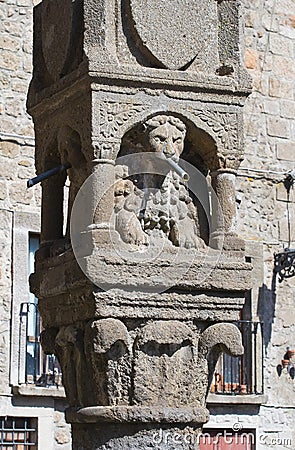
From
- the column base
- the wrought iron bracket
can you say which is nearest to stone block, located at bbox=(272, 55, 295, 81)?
the wrought iron bracket

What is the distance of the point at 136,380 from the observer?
204 inches

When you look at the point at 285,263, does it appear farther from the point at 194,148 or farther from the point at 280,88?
the point at 194,148

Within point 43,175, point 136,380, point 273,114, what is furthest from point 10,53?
point 136,380

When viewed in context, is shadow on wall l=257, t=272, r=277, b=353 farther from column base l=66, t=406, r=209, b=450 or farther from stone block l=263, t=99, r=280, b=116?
column base l=66, t=406, r=209, b=450

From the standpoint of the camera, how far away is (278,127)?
40.4 feet

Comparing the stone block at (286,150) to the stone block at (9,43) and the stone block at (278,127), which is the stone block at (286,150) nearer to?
the stone block at (278,127)

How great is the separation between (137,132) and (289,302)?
22.9 feet

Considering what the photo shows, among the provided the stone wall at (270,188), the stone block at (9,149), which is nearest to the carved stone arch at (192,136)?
the stone block at (9,149)

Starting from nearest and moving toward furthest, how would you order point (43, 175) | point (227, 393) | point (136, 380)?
point (136, 380) → point (43, 175) → point (227, 393)

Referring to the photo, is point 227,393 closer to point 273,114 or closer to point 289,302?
point 289,302

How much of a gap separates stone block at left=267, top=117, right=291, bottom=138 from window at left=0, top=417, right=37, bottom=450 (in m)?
3.93

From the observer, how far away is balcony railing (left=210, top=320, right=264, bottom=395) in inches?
457

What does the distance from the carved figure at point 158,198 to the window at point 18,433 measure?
515 centimetres

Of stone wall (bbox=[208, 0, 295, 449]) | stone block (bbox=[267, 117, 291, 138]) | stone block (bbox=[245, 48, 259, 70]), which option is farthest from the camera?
stone block (bbox=[267, 117, 291, 138])
